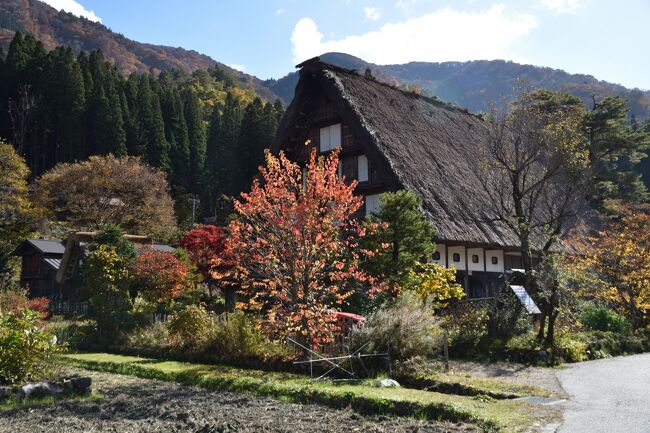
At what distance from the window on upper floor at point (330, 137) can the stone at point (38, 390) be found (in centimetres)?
1529

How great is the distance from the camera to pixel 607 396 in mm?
8234

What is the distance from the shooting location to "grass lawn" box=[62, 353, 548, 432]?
6840mm

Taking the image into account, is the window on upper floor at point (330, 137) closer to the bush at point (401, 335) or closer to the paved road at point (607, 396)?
the bush at point (401, 335)

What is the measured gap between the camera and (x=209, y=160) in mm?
53531

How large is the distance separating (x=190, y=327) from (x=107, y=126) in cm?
3669

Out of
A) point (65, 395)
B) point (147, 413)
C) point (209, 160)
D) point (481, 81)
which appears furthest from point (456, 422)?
point (481, 81)

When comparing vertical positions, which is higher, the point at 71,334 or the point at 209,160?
the point at 209,160

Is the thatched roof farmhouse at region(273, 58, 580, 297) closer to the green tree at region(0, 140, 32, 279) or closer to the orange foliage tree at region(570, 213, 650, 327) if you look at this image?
the orange foliage tree at region(570, 213, 650, 327)

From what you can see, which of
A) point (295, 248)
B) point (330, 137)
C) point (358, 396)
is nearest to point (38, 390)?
point (295, 248)

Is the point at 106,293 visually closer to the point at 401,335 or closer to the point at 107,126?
the point at 401,335

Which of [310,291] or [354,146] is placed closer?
[310,291]

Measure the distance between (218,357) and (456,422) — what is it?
7.09m

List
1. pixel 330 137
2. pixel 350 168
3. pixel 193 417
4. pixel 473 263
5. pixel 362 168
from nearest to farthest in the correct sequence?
pixel 193 417, pixel 473 263, pixel 362 168, pixel 350 168, pixel 330 137

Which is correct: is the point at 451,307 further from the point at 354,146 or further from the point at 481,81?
the point at 481,81
